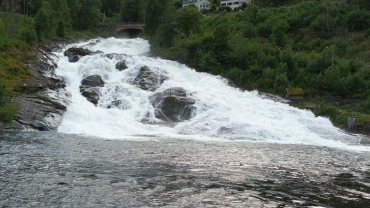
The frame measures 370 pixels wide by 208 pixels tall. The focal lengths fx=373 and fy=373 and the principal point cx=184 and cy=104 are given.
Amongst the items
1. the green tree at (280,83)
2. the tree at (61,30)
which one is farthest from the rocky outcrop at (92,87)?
the tree at (61,30)

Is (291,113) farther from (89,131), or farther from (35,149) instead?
(35,149)

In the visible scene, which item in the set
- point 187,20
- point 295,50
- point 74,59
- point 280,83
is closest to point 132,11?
point 187,20

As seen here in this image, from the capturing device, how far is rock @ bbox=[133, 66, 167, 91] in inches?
1679

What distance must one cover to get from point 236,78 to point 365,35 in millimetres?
28597

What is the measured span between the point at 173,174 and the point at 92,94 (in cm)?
2378

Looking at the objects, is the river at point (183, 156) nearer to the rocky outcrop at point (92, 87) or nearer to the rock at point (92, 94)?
the rock at point (92, 94)

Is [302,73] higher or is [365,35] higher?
[365,35]

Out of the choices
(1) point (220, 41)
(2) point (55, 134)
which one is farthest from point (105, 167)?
(1) point (220, 41)

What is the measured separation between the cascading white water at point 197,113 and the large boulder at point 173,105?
717mm

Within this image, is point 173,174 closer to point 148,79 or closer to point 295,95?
point 148,79

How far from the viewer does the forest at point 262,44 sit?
4331 cm

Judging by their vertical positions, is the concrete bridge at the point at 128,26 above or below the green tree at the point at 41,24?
above

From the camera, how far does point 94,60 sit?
46875mm

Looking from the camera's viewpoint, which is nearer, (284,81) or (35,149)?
(35,149)
